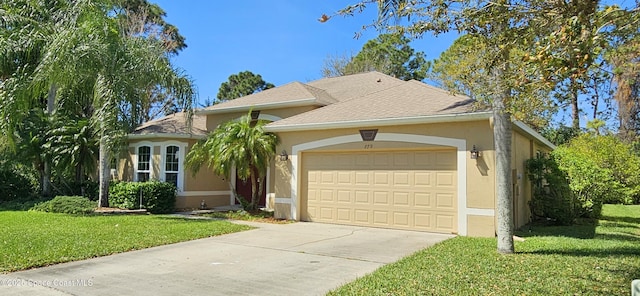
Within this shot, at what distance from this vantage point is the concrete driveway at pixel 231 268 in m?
5.55

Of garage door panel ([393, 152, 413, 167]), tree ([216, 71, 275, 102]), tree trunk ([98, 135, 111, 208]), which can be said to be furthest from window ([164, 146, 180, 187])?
tree ([216, 71, 275, 102])

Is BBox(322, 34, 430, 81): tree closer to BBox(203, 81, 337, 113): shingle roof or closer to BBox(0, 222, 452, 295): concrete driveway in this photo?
BBox(203, 81, 337, 113): shingle roof

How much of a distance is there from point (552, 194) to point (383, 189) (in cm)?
491

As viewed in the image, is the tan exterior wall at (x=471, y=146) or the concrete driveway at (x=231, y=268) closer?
the concrete driveway at (x=231, y=268)

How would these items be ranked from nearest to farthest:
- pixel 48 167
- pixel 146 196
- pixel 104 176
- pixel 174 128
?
1. pixel 104 176
2. pixel 146 196
3. pixel 174 128
4. pixel 48 167

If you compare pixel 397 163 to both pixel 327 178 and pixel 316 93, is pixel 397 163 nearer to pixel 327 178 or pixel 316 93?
pixel 327 178

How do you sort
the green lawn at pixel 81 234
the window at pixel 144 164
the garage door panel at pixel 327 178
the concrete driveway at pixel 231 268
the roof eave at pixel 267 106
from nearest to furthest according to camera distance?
the concrete driveway at pixel 231 268 < the green lawn at pixel 81 234 < the garage door panel at pixel 327 178 < the roof eave at pixel 267 106 < the window at pixel 144 164

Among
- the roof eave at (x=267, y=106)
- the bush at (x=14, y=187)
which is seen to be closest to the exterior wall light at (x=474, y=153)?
the roof eave at (x=267, y=106)

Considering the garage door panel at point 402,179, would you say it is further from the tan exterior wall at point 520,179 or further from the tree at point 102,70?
the tree at point 102,70

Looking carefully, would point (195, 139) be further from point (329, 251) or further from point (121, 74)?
point (329, 251)

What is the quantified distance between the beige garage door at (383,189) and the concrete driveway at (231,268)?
0.98m

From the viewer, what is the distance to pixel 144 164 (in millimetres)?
16391

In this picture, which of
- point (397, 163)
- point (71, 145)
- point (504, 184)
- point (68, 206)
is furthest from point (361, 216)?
point (71, 145)

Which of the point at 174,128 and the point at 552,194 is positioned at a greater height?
the point at 174,128
